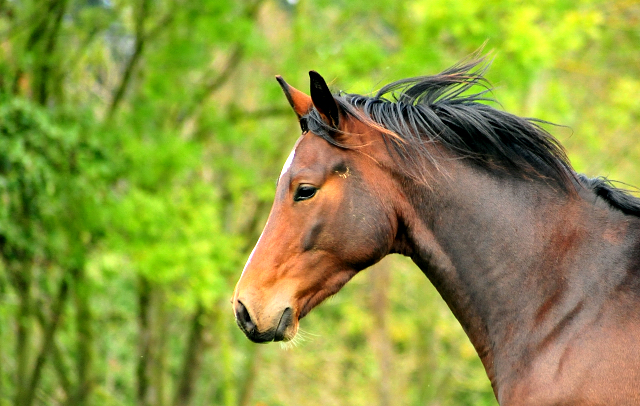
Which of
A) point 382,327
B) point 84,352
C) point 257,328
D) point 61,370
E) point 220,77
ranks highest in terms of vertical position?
point 220,77

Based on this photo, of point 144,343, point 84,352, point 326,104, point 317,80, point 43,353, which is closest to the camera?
point 317,80

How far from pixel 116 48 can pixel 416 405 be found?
1145 centimetres

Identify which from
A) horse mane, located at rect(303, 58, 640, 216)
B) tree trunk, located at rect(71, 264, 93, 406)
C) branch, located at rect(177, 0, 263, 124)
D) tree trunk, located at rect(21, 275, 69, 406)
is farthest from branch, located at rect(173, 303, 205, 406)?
horse mane, located at rect(303, 58, 640, 216)

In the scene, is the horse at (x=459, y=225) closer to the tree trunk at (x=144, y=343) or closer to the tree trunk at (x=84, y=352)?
the tree trunk at (x=84, y=352)

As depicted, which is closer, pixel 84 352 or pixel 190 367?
pixel 84 352

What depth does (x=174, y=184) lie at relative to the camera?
10625 mm

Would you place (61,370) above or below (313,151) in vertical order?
below

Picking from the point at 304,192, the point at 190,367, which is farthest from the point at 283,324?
the point at 190,367

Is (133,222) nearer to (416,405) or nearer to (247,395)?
(247,395)

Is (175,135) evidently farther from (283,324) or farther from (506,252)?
(506,252)

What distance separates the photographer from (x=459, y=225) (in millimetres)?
3076

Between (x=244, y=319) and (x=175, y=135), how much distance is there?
711cm

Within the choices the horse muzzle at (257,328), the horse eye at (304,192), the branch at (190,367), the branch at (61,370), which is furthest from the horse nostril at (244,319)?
the branch at (190,367)

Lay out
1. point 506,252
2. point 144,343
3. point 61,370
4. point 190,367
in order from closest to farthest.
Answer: point 506,252, point 61,370, point 144,343, point 190,367
